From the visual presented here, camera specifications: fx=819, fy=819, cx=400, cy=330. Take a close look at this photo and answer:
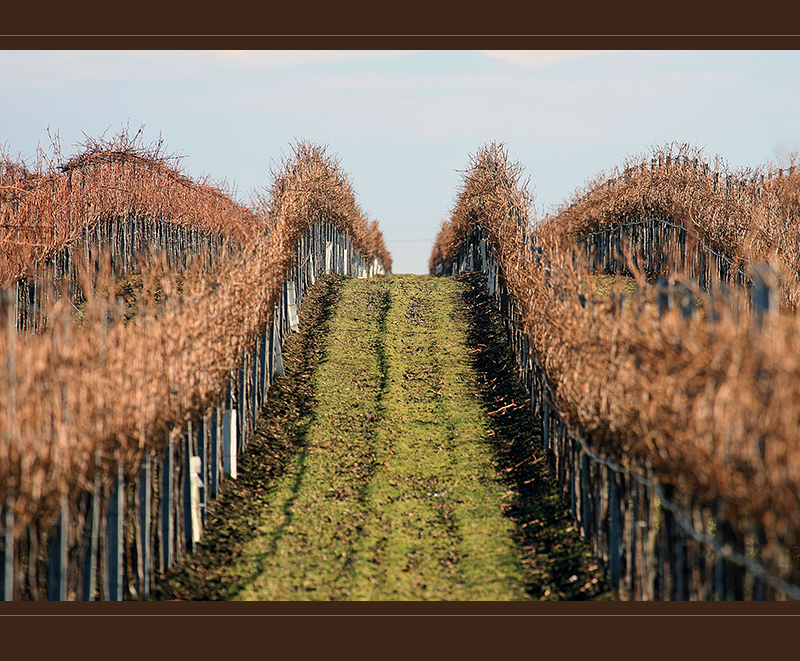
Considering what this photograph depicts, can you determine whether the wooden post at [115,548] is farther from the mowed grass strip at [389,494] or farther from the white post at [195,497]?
the white post at [195,497]

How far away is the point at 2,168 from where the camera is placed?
1533 centimetres

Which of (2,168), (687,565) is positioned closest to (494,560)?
(687,565)

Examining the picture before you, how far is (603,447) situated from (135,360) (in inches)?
167

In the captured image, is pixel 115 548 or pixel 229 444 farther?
pixel 229 444

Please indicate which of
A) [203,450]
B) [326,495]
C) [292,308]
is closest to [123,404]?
[203,450]

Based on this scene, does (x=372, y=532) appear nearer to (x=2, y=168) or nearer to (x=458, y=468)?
(x=458, y=468)

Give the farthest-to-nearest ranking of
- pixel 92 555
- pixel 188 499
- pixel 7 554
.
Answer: pixel 188 499 → pixel 92 555 → pixel 7 554

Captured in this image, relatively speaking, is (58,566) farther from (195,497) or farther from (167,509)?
(195,497)

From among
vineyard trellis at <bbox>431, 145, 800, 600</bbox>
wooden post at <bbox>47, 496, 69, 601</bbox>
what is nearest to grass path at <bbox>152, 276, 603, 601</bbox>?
vineyard trellis at <bbox>431, 145, 800, 600</bbox>

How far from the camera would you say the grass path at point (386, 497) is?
7781 millimetres

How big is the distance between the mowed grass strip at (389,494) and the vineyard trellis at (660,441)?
1100 millimetres

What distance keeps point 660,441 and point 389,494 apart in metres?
4.88

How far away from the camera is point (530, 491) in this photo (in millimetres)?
10086

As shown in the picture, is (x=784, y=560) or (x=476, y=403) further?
(x=476, y=403)
